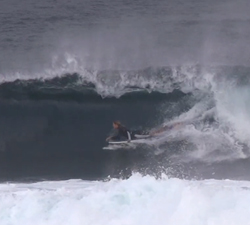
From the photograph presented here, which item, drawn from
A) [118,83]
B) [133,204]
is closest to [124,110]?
[118,83]

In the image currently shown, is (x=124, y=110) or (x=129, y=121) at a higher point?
(x=124, y=110)

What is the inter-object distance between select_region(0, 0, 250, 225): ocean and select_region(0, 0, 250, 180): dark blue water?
5 cm

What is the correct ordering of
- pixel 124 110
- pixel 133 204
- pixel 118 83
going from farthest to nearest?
1. pixel 118 83
2. pixel 124 110
3. pixel 133 204

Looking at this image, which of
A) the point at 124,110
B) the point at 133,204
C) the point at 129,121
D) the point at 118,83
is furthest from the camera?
the point at 118,83

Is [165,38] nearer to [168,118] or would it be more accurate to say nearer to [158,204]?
[168,118]

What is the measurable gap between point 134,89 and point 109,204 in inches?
303

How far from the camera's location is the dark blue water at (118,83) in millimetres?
27297

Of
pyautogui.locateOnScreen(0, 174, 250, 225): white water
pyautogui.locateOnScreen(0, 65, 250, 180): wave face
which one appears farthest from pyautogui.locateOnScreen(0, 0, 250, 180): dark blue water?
pyautogui.locateOnScreen(0, 174, 250, 225): white water

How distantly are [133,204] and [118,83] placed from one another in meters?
8.19

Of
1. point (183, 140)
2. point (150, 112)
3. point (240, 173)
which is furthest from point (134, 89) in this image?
point (240, 173)

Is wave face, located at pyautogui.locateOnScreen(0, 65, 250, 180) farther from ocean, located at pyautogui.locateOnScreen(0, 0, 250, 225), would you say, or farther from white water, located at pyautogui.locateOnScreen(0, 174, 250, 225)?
white water, located at pyautogui.locateOnScreen(0, 174, 250, 225)

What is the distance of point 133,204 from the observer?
23766 millimetres

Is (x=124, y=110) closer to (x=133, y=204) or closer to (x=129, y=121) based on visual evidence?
(x=129, y=121)

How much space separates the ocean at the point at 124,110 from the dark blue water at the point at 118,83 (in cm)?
5
